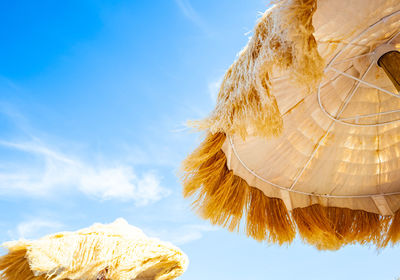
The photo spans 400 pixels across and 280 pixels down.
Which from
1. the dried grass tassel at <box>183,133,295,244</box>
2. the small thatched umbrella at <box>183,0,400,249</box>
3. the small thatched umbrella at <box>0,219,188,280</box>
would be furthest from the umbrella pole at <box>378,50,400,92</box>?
the small thatched umbrella at <box>0,219,188,280</box>

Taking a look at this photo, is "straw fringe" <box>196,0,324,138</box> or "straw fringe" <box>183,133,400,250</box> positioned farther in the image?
"straw fringe" <box>183,133,400,250</box>

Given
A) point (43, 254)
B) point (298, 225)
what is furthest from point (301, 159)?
point (43, 254)

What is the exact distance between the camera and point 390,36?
1550mm

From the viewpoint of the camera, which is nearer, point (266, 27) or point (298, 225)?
point (266, 27)

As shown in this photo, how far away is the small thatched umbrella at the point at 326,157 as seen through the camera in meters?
1.50

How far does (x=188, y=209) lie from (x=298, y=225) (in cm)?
74

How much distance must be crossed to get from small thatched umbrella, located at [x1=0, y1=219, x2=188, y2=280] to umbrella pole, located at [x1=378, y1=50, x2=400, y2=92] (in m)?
1.34

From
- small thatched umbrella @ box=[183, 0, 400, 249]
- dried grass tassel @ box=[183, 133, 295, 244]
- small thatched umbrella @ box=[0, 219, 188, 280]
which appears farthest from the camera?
dried grass tassel @ box=[183, 133, 295, 244]

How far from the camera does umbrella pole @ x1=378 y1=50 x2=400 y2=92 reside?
1.38 meters

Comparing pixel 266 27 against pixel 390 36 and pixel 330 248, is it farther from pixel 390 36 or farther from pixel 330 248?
pixel 330 248

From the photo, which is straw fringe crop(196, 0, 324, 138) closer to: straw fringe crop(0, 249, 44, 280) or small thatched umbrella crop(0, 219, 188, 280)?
small thatched umbrella crop(0, 219, 188, 280)

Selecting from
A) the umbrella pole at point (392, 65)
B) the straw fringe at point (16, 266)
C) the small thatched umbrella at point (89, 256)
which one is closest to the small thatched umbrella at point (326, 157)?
the umbrella pole at point (392, 65)

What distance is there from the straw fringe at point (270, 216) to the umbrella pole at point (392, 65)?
898mm

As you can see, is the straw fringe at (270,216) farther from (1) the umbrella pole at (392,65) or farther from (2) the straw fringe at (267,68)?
(1) the umbrella pole at (392,65)
